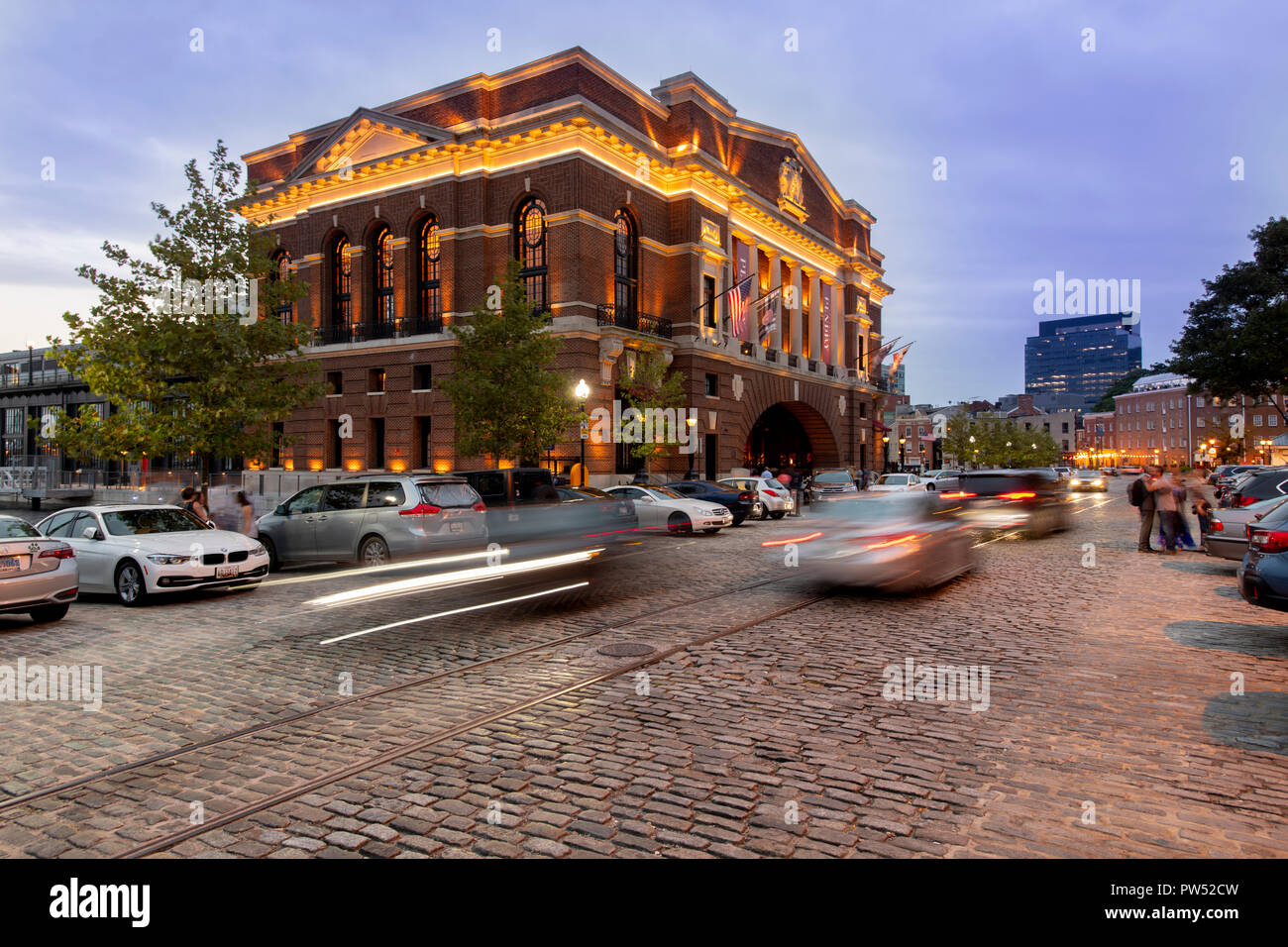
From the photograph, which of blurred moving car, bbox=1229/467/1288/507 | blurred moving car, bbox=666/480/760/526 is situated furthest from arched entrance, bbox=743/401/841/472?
blurred moving car, bbox=1229/467/1288/507

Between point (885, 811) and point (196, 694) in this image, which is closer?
point (885, 811)

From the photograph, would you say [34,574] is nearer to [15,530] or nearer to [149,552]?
[15,530]

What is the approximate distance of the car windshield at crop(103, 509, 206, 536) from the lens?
11805 mm

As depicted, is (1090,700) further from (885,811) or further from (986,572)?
(986,572)

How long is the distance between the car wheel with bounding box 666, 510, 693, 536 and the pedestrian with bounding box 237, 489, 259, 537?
10.8 m

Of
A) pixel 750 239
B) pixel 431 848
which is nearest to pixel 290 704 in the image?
pixel 431 848

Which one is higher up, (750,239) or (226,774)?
(750,239)

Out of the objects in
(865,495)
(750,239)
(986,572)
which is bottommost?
(986,572)

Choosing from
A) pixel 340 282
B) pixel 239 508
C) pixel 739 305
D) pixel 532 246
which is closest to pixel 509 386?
pixel 532 246

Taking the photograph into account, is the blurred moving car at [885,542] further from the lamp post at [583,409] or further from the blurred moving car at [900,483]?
the blurred moving car at [900,483]
